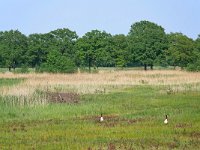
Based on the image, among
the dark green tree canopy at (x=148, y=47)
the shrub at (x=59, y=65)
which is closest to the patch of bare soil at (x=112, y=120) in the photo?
the shrub at (x=59, y=65)

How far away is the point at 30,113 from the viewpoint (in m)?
23.5

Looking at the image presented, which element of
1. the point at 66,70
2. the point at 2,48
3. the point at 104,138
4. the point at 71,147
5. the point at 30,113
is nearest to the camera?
the point at 71,147

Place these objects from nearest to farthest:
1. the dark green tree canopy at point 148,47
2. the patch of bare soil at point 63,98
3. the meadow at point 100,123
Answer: the meadow at point 100,123 < the patch of bare soil at point 63,98 < the dark green tree canopy at point 148,47

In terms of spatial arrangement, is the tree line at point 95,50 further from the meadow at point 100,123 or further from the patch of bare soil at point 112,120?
the patch of bare soil at point 112,120

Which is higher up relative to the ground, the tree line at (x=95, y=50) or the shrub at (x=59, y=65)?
the tree line at (x=95, y=50)

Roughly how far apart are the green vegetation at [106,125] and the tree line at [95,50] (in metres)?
40.7

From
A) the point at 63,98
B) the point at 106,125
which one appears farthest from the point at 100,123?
the point at 63,98

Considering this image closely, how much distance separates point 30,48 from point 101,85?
50229mm

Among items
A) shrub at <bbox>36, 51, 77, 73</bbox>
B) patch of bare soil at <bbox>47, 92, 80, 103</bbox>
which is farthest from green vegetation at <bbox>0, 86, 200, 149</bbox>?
shrub at <bbox>36, 51, 77, 73</bbox>

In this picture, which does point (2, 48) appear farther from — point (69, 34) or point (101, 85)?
point (101, 85)

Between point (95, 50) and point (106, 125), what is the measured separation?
205ft

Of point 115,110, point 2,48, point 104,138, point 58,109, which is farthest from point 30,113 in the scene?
point 2,48

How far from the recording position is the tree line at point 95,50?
244ft

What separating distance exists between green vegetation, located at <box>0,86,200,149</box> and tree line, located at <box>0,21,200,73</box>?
1603 inches
